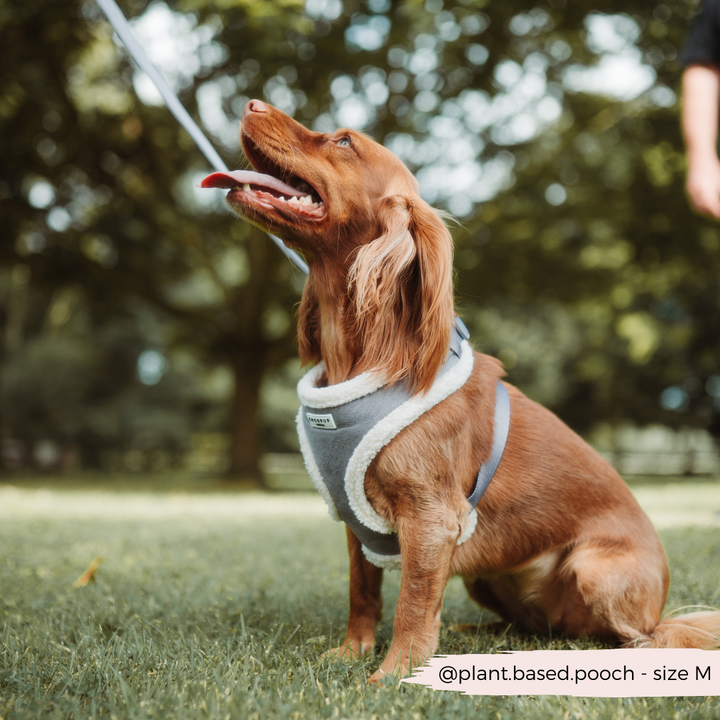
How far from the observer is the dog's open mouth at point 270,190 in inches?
96.8

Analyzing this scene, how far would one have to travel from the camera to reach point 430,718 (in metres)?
1.86

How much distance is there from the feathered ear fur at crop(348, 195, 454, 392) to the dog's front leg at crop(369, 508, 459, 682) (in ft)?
1.69

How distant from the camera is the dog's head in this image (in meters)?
2.42

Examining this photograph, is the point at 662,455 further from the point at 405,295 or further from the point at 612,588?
the point at 405,295

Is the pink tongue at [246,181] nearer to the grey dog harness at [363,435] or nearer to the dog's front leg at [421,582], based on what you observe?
the grey dog harness at [363,435]

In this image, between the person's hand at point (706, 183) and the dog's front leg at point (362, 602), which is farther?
the dog's front leg at point (362, 602)

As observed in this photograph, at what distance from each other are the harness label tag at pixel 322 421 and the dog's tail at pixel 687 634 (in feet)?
4.80

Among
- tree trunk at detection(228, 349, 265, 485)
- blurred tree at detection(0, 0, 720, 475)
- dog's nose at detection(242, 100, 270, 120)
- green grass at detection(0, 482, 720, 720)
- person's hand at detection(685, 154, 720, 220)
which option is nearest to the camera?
green grass at detection(0, 482, 720, 720)

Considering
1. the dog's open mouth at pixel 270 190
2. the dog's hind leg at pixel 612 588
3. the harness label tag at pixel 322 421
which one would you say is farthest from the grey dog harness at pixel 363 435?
the dog's open mouth at pixel 270 190

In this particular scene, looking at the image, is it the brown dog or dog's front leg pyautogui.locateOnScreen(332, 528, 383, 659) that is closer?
the brown dog

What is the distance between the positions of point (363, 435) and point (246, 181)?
3.53 ft

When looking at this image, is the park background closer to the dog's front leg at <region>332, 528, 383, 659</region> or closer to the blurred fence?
the dog's front leg at <region>332, 528, 383, 659</region>

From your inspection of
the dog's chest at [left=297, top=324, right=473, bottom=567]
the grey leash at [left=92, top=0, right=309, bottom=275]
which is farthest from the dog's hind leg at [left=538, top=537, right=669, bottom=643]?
the grey leash at [left=92, top=0, right=309, bottom=275]

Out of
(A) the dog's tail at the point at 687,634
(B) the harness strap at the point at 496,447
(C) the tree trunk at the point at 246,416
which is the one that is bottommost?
(C) the tree trunk at the point at 246,416
